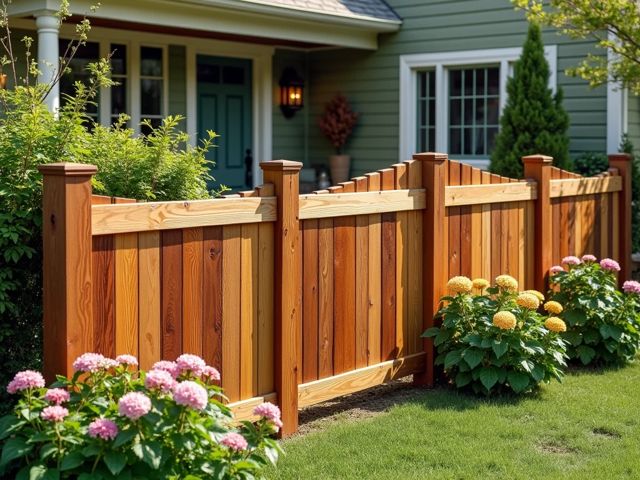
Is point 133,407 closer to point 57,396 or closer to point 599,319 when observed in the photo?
point 57,396

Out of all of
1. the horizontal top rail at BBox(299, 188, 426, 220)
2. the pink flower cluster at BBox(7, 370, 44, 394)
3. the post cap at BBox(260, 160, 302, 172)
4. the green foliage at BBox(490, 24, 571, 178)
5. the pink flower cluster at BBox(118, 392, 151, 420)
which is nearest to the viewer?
the pink flower cluster at BBox(118, 392, 151, 420)

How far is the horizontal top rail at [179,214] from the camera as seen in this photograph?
408cm

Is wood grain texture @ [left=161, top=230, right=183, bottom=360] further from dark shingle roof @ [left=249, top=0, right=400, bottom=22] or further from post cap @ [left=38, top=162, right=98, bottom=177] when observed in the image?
dark shingle roof @ [left=249, top=0, right=400, bottom=22]

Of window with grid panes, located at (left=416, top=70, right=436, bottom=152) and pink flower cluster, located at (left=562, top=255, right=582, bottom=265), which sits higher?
window with grid panes, located at (left=416, top=70, right=436, bottom=152)

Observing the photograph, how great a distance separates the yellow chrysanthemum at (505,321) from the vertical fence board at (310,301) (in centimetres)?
111

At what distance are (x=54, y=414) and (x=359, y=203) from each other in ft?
8.62

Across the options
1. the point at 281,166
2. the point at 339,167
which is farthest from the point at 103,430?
the point at 339,167

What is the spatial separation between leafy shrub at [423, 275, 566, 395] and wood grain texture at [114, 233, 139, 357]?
2.24 metres

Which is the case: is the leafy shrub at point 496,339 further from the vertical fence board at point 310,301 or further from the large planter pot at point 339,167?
the large planter pot at point 339,167

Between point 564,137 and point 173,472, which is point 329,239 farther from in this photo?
point 564,137

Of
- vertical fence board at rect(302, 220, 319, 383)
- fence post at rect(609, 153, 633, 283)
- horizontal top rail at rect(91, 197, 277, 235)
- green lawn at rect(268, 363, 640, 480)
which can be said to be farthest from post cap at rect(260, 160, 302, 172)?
fence post at rect(609, 153, 633, 283)

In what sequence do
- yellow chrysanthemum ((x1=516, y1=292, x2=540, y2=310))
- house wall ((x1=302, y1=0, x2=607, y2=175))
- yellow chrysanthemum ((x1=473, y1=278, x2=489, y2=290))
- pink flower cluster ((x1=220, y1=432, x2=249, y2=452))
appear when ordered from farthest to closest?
house wall ((x1=302, y1=0, x2=607, y2=175)), yellow chrysanthemum ((x1=473, y1=278, x2=489, y2=290)), yellow chrysanthemum ((x1=516, y1=292, x2=540, y2=310)), pink flower cluster ((x1=220, y1=432, x2=249, y2=452))

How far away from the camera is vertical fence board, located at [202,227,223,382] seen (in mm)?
4629

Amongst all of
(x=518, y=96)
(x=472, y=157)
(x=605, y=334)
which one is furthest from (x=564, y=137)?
(x=605, y=334)
